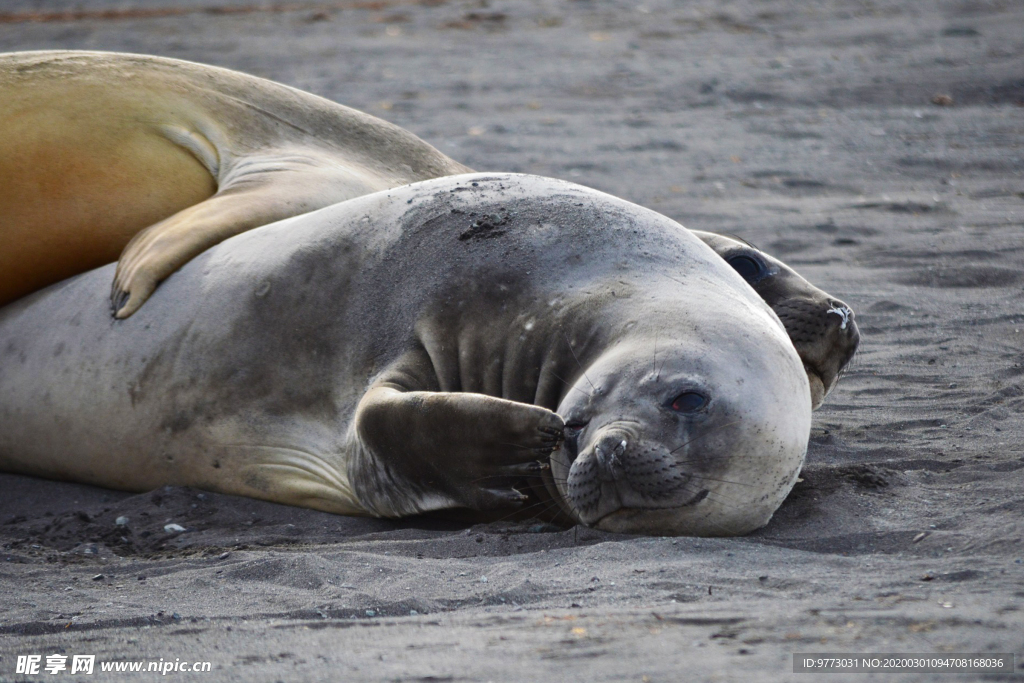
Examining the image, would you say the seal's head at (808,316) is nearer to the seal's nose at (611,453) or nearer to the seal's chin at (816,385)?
the seal's chin at (816,385)

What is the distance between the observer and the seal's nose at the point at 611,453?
3.00 metres

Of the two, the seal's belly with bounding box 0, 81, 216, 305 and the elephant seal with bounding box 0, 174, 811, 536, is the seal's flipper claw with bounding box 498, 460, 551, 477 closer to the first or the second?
the elephant seal with bounding box 0, 174, 811, 536

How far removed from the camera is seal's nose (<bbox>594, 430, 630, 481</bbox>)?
300cm

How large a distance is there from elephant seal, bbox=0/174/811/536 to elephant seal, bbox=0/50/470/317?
0.39 ft

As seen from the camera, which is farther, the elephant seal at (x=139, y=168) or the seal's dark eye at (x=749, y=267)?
the elephant seal at (x=139, y=168)

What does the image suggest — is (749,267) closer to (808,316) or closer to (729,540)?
(808,316)

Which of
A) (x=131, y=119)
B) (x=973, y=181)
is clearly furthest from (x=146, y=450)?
(x=973, y=181)

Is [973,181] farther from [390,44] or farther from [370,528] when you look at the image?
[390,44]

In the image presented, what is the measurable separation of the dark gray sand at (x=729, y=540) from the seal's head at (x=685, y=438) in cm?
9

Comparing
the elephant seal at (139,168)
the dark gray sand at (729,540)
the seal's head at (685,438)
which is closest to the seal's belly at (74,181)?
the elephant seal at (139,168)

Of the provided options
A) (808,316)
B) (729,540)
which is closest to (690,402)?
(729,540)

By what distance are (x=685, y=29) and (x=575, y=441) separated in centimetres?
1070

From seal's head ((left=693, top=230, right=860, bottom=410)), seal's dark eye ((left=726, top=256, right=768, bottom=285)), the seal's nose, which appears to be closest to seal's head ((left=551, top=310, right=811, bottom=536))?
the seal's nose

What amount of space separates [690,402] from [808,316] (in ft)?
3.55
